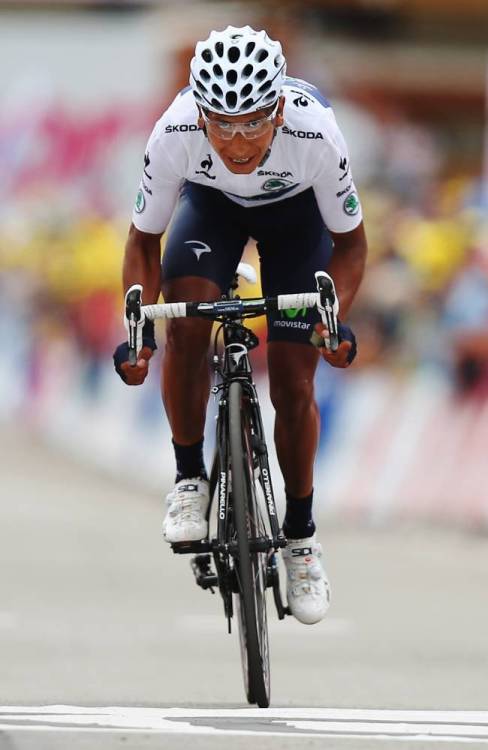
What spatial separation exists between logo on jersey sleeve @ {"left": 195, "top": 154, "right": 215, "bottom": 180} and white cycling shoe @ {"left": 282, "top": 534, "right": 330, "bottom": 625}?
5.10 ft

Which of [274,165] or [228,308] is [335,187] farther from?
[228,308]

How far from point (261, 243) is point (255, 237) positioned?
1.7 inches

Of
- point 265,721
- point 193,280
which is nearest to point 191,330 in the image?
point 193,280

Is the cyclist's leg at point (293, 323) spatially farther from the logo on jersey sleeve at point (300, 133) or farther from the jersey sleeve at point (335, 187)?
the logo on jersey sleeve at point (300, 133)

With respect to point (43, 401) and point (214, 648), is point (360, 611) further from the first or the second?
point (43, 401)

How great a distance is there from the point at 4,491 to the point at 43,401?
197 inches

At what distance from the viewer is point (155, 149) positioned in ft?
23.6

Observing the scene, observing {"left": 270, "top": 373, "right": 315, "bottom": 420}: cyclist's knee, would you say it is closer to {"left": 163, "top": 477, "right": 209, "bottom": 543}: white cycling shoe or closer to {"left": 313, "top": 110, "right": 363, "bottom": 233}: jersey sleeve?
{"left": 163, "top": 477, "right": 209, "bottom": 543}: white cycling shoe

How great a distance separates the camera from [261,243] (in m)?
7.61

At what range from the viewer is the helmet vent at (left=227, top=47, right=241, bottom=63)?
6762 mm

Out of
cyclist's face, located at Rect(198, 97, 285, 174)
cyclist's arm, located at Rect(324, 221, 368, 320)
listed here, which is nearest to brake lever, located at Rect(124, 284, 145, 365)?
cyclist's face, located at Rect(198, 97, 285, 174)

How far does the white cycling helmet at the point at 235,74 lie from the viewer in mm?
6707

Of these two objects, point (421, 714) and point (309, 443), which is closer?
point (421, 714)

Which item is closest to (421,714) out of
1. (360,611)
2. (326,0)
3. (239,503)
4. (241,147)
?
(239,503)
